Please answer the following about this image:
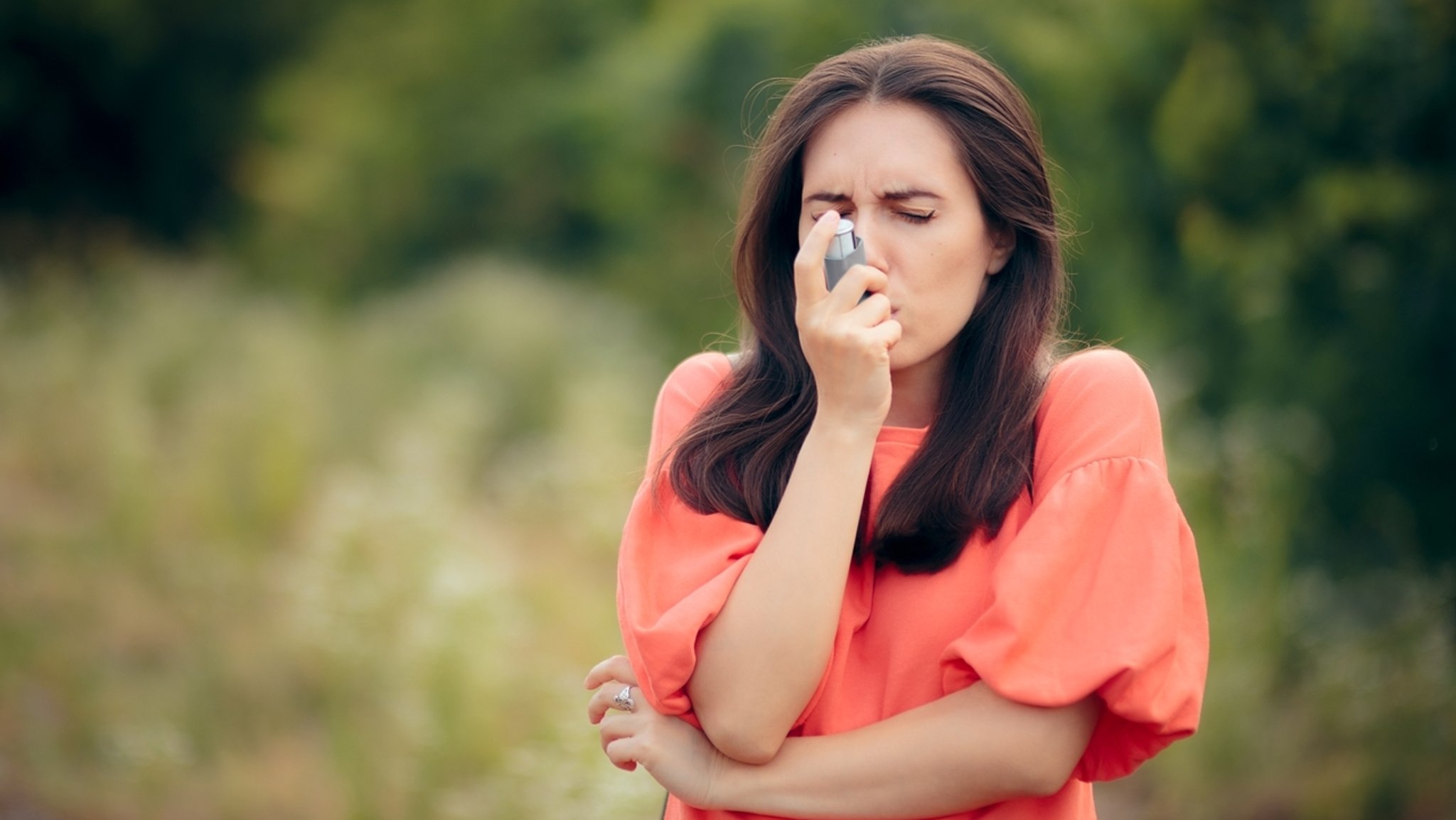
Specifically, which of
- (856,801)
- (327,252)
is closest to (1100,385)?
(856,801)

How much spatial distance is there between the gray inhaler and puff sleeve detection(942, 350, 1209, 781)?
0.39 meters

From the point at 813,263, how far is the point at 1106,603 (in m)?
0.58

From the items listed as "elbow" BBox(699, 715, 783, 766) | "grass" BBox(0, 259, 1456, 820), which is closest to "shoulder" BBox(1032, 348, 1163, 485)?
"elbow" BBox(699, 715, 783, 766)

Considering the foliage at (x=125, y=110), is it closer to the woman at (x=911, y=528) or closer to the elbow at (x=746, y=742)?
the woman at (x=911, y=528)

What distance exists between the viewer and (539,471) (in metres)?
6.91

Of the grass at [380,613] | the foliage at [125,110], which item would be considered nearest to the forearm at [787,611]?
the grass at [380,613]

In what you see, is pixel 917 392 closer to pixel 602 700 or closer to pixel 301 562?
pixel 602 700

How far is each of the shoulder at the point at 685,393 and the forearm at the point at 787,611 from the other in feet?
1.12

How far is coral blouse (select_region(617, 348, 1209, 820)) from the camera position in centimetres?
153

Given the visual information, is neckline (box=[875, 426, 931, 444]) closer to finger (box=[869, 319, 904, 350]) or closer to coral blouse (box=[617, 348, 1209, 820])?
coral blouse (box=[617, 348, 1209, 820])

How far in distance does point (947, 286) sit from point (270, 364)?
6.01 metres

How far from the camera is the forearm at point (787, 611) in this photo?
157 centimetres

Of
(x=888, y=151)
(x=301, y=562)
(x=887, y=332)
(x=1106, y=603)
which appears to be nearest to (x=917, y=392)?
(x=887, y=332)

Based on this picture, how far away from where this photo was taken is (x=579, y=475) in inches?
262
